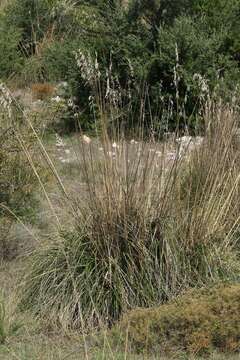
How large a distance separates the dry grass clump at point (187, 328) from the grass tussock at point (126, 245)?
18.4 inches

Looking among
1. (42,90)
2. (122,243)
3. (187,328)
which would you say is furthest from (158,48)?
(187,328)

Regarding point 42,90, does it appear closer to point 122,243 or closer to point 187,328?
point 122,243

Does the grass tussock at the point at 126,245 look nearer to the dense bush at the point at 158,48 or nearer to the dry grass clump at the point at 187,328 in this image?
the dry grass clump at the point at 187,328

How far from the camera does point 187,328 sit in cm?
482

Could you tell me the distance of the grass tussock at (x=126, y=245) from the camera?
5414 mm

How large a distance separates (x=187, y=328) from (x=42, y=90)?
28.8 feet

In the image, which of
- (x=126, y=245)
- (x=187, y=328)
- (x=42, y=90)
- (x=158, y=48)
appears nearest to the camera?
(x=187, y=328)

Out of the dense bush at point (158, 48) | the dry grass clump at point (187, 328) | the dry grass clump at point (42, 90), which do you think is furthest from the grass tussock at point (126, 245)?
the dry grass clump at point (42, 90)

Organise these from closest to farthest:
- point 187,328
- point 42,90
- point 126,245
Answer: point 187,328 < point 126,245 < point 42,90

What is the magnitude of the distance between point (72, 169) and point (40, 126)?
4.77ft

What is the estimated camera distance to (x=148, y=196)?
5.75 m

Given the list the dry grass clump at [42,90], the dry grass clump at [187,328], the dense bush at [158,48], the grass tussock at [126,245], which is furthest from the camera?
the dry grass clump at [42,90]

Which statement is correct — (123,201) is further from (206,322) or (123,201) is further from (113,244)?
(206,322)

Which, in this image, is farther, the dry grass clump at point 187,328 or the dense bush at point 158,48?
the dense bush at point 158,48
